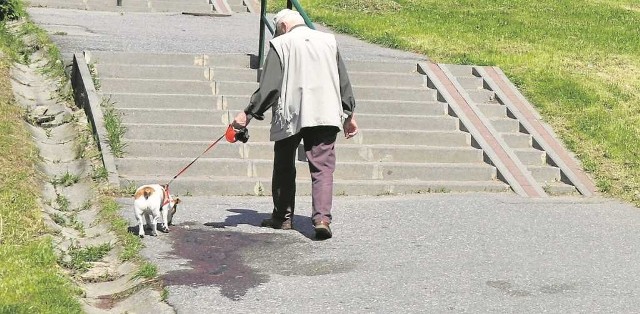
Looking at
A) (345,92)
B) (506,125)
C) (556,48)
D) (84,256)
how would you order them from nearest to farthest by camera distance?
(84,256), (345,92), (506,125), (556,48)

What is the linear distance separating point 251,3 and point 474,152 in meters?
8.88

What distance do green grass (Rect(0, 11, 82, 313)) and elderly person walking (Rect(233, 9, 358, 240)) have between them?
1776 mm

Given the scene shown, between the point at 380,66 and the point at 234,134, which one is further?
the point at 380,66

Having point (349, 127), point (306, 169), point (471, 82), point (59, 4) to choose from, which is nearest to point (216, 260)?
point (349, 127)

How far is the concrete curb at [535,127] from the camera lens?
37.5 ft

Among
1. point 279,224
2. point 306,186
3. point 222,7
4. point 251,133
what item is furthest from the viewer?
point 222,7

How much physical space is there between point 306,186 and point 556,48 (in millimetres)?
6792

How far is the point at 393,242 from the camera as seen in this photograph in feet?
27.6

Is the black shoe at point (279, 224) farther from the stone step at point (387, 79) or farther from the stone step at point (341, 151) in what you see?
the stone step at point (387, 79)

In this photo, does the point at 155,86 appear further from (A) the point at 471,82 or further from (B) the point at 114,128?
(A) the point at 471,82

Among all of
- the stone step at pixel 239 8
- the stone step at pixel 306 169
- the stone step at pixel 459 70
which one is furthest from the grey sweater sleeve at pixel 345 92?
the stone step at pixel 239 8

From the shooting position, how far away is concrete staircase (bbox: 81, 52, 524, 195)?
10508 mm

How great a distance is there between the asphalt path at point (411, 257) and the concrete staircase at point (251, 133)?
0.40m

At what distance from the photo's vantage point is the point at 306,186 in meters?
10.5
